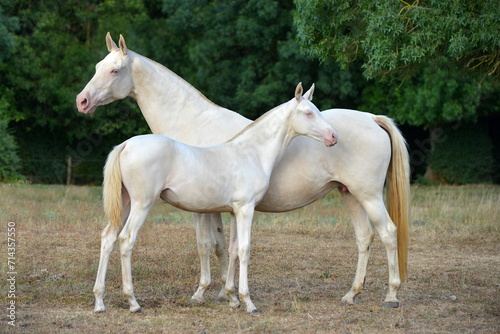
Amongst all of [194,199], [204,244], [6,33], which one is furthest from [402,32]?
[6,33]

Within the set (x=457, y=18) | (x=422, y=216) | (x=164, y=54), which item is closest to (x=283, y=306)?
(x=457, y=18)

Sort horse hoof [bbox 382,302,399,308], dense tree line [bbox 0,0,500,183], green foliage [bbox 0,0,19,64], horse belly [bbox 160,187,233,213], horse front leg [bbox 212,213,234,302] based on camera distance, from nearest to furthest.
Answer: horse belly [bbox 160,187,233,213]
horse hoof [bbox 382,302,399,308]
horse front leg [bbox 212,213,234,302]
green foliage [bbox 0,0,19,64]
dense tree line [bbox 0,0,500,183]

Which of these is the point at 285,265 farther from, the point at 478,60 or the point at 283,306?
the point at 478,60

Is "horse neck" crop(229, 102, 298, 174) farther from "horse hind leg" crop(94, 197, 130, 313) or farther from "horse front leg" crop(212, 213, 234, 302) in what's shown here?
"horse hind leg" crop(94, 197, 130, 313)

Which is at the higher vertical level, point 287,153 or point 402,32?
point 402,32

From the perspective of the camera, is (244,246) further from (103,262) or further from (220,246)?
(103,262)

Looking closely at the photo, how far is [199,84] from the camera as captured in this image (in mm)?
23891

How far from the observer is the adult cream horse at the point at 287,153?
6859 mm

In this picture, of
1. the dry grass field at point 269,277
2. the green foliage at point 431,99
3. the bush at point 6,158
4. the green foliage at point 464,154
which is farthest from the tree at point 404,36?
the green foliage at point 464,154

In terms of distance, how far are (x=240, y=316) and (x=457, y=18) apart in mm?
5972

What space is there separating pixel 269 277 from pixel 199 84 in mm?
16481

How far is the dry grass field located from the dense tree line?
870 cm

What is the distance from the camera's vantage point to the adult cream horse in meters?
6.86

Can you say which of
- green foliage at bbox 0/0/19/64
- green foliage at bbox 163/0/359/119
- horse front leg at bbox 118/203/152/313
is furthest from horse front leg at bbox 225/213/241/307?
green foliage at bbox 0/0/19/64
